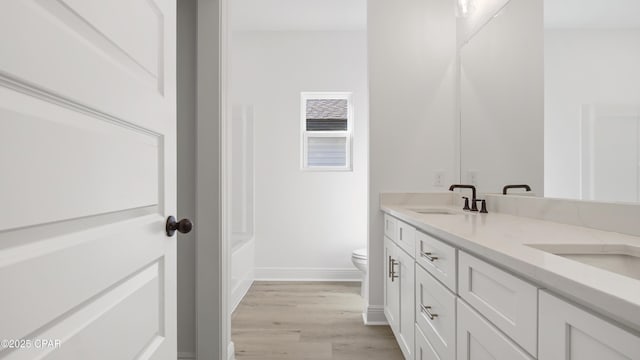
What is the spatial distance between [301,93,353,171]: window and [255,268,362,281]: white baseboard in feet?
3.77

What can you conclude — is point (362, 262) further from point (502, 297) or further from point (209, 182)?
point (502, 297)

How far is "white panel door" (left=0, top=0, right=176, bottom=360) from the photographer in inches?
16.5

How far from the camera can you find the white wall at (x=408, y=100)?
2430 millimetres

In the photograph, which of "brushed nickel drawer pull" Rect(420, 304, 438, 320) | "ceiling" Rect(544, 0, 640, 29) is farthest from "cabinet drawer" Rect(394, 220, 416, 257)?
"ceiling" Rect(544, 0, 640, 29)

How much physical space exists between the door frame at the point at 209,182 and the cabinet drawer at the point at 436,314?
100 centimetres

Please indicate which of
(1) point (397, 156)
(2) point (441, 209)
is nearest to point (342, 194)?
(1) point (397, 156)

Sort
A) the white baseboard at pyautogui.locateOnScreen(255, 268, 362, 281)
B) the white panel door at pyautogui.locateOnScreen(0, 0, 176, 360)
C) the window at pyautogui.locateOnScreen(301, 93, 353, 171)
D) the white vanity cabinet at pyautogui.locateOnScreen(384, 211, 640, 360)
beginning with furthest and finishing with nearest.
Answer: the window at pyautogui.locateOnScreen(301, 93, 353, 171) → the white baseboard at pyautogui.locateOnScreen(255, 268, 362, 281) → the white vanity cabinet at pyautogui.locateOnScreen(384, 211, 640, 360) → the white panel door at pyautogui.locateOnScreen(0, 0, 176, 360)

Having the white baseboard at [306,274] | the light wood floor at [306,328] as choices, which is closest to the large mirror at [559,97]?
the light wood floor at [306,328]

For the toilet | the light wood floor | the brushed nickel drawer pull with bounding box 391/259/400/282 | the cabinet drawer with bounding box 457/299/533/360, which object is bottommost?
the light wood floor

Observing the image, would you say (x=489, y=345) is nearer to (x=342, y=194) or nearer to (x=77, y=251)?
(x=77, y=251)

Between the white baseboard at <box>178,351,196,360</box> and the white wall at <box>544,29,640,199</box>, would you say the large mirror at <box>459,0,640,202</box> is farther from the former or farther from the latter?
the white baseboard at <box>178,351,196,360</box>

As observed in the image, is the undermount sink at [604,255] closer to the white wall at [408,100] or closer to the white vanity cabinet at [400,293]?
the white vanity cabinet at [400,293]

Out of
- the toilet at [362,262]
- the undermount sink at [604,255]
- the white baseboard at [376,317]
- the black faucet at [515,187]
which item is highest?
the black faucet at [515,187]

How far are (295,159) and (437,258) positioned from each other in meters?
2.45
